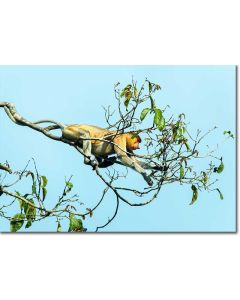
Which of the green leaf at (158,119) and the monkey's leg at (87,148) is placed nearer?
the green leaf at (158,119)

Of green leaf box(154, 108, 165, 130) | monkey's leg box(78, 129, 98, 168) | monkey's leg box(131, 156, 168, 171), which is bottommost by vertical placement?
monkey's leg box(131, 156, 168, 171)

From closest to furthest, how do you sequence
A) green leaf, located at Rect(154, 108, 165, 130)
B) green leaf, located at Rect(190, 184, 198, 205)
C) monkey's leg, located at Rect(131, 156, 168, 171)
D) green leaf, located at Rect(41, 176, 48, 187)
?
green leaf, located at Rect(154, 108, 165, 130) < monkey's leg, located at Rect(131, 156, 168, 171) < green leaf, located at Rect(190, 184, 198, 205) < green leaf, located at Rect(41, 176, 48, 187)

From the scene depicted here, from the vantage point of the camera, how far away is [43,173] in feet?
14.0

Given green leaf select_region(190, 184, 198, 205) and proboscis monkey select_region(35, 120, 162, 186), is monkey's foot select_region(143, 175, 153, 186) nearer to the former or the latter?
proboscis monkey select_region(35, 120, 162, 186)

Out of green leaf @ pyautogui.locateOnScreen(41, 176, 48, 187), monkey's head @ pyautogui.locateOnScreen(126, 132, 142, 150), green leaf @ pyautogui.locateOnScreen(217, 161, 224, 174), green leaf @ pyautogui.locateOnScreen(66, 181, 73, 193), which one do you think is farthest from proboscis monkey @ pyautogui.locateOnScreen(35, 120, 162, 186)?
green leaf @ pyautogui.locateOnScreen(217, 161, 224, 174)

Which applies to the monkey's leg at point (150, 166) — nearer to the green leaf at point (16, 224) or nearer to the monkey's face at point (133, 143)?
the monkey's face at point (133, 143)

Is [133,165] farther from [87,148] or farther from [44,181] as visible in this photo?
[44,181]

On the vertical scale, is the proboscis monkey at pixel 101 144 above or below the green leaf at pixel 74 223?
above

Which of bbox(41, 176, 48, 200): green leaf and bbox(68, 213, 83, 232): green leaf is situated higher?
bbox(41, 176, 48, 200): green leaf

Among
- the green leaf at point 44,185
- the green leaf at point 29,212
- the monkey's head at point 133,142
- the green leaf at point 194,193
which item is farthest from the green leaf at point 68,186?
the green leaf at point 194,193

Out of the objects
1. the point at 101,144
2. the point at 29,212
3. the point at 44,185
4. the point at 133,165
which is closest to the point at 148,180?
the point at 133,165
